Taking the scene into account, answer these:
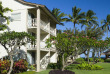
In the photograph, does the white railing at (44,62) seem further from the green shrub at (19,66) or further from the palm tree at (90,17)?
the palm tree at (90,17)

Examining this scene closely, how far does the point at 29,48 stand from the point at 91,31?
1014 inches

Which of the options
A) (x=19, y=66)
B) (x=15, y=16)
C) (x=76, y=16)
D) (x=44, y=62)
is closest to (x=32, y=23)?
(x=15, y=16)

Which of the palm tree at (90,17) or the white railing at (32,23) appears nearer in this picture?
the white railing at (32,23)

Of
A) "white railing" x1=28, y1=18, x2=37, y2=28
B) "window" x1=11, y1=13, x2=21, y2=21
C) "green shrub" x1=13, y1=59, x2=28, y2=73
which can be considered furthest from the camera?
"white railing" x1=28, y1=18, x2=37, y2=28

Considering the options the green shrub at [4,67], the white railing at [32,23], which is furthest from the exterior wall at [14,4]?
the green shrub at [4,67]

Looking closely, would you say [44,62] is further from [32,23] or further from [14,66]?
[14,66]

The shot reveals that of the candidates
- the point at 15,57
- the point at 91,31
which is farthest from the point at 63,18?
the point at 15,57

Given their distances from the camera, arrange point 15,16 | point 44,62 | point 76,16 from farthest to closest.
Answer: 1. point 76,16
2. point 44,62
3. point 15,16

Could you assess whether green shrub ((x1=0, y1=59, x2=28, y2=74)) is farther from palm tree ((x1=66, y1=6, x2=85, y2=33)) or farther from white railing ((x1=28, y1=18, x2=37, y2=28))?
palm tree ((x1=66, y1=6, x2=85, y2=33))

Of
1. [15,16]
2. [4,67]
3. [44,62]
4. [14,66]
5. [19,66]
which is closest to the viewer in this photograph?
[4,67]

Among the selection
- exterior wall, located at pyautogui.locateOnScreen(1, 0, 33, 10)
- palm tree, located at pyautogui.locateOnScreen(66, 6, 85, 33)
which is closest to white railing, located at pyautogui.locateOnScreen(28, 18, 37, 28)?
exterior wall, located at pyautogui.locateOnScreen(1, 0, 33, 10)

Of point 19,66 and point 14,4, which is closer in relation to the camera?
point 19,66

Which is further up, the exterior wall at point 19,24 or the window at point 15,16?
the window at point 15,16

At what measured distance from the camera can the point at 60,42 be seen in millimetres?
14023
